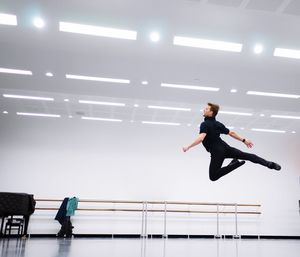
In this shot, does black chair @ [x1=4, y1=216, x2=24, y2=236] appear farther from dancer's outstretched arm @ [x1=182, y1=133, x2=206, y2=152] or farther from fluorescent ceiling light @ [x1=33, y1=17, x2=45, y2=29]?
dancer's outstretched arm @ [x1=182, y1=133, x2=206, y2=152]

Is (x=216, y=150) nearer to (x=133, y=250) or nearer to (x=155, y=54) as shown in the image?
(x=155, y=54)

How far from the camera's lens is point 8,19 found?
15.0 ft

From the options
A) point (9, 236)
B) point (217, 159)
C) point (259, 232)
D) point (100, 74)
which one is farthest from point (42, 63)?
point (259, 232)

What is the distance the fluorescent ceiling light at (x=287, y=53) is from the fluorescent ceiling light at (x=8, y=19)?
4.42m

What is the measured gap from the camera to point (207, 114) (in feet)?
11.6

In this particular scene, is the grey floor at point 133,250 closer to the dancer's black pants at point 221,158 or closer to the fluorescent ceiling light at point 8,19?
the dancer's black pants at point 221,158

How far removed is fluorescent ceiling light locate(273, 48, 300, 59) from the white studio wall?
504 cm

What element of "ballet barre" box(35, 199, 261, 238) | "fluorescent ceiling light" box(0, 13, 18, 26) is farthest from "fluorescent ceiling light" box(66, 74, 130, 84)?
"ballet barre" box(35, 199, 261, 238)

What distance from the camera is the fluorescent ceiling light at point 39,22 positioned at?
455cm

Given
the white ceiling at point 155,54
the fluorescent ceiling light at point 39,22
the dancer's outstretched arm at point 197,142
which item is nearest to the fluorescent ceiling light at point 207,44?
the white ceiling at point 155,54

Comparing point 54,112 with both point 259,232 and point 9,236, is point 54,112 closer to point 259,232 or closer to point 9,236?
point 9,236

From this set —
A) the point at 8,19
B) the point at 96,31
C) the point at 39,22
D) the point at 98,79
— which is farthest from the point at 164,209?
the point at 8,19

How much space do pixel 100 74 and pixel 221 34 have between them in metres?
2.64

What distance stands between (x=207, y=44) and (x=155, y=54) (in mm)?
957
